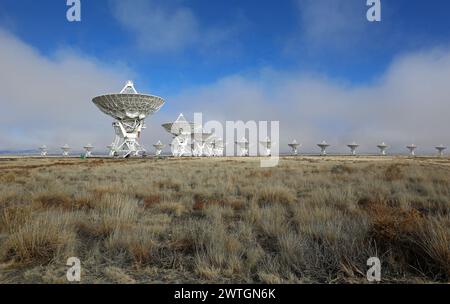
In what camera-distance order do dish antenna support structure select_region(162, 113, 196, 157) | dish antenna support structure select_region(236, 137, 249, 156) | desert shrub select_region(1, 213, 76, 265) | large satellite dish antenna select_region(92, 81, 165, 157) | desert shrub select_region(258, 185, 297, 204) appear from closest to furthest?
desert shrub select_region(1, 213, 76, 265) → desert shrub select_region(258, 185, 297, 204) → large satellite dish antenna select_region(92, 81, 165, 157) → dish antenna support structure select_region(162, 113, 196, 157) → dish antenna support structure select_region(236, 137, 249, 156)

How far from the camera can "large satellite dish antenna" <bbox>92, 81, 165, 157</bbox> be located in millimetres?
47469

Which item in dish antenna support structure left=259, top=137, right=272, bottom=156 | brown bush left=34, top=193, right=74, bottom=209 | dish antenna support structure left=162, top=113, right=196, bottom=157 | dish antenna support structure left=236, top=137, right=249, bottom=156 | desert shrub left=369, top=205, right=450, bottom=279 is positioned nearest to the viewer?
desert shrub left=369, top=205, right=450, bottom=279

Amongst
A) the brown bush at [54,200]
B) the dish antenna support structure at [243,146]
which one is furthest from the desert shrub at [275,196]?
the dish antenna support structure at [243,146]

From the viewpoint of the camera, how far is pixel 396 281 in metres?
3.30

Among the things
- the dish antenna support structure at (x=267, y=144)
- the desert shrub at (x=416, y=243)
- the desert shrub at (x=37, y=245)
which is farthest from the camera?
the dish antenna support structure at (x=267, y=144)

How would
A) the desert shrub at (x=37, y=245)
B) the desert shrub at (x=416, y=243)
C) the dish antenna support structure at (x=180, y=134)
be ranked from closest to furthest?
1. the desert shrub at (x=416, y=243)
2. the desert shrub at (x=37, y=245)
3. the dish antenna support structure at (x=180, y=134)

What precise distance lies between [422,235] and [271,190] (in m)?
5.74

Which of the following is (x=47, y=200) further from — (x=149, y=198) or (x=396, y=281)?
(x=396, y=281)

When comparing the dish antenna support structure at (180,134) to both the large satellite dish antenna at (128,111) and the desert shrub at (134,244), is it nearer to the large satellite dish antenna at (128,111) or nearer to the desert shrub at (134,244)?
the large satellite dish antenna at (128,111)

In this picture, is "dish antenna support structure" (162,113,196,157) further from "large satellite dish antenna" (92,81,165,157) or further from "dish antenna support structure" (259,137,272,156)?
"dish antenna support structure" (259,137,272,156)

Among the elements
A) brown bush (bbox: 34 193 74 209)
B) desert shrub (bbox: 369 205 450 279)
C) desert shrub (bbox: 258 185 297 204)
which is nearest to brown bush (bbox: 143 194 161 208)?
brown bush (bbox: 34 193 74 209)

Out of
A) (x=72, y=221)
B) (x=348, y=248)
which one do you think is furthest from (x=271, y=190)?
(x=72, y=221)

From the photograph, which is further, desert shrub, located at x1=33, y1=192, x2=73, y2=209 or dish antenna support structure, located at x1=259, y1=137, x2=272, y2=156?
dish antenna support structure, located at x1=259, y1=137, x2=272, y2=156

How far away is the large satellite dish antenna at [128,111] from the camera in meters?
47.5
